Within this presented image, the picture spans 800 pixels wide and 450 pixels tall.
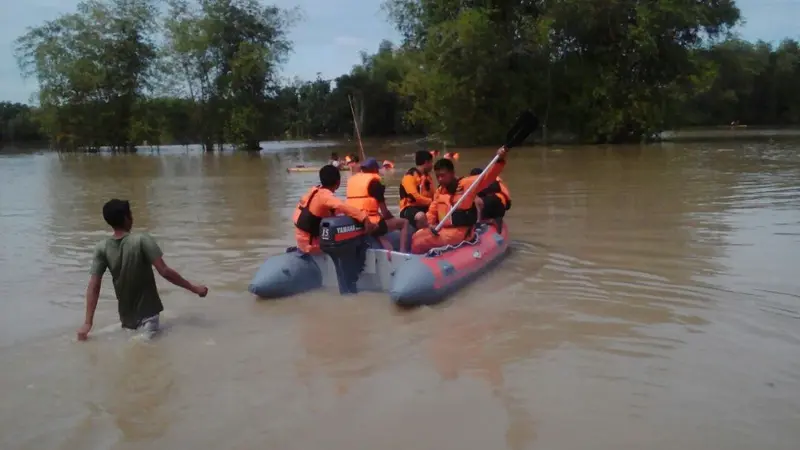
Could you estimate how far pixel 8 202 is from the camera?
15.1m

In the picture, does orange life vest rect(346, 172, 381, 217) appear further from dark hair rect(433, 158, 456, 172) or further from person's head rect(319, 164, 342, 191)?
dark hair rect(433, 158, 456, 172)

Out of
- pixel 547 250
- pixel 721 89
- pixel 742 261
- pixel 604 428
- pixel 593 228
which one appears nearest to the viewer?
pixel 604 428

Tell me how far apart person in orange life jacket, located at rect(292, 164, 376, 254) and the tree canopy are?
2359 centimetres

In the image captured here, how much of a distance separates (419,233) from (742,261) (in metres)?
2.99

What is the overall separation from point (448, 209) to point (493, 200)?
2.47ft

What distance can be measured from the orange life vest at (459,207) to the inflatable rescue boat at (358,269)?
1.73 ft

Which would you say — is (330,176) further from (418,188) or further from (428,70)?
(428,70)

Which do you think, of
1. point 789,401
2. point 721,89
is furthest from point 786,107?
point 789,401

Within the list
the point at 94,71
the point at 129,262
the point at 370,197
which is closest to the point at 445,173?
the point at 370,197

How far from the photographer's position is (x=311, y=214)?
6617 millimetres

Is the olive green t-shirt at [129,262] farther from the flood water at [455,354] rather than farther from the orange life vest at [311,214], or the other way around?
the orange life vest at [311,214]

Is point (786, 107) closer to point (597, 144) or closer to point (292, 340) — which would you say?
point (597, 144)

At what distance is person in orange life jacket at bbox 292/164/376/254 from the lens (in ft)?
21.3

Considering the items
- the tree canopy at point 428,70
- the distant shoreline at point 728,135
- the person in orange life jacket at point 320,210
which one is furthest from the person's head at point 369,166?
the distant shoreline at point 728,135
